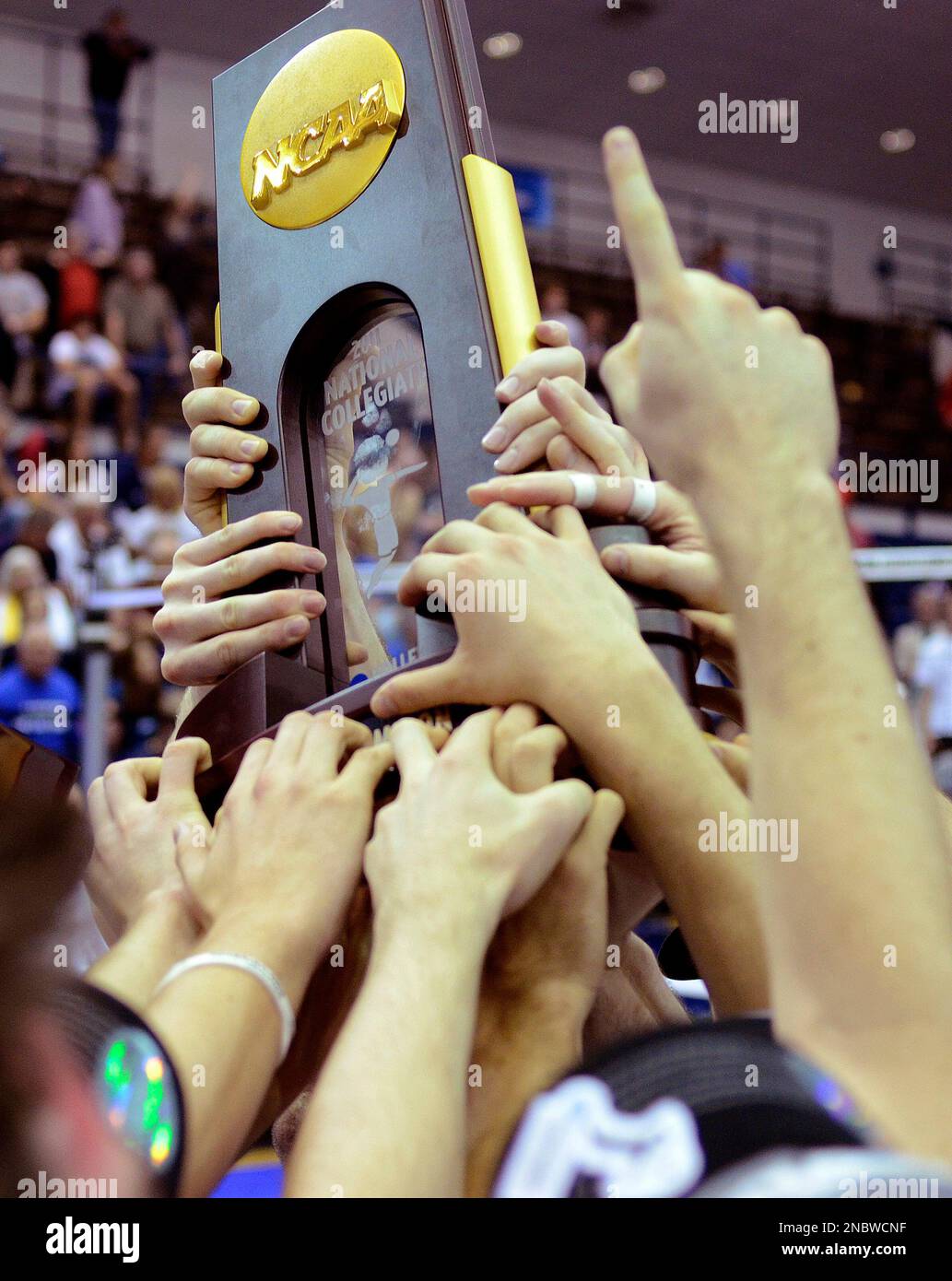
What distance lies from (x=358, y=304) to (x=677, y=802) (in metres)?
0.37

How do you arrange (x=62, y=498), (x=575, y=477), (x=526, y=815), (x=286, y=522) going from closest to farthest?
(x=526, y=815), (x=575, y=477), (x=286, y=522), (x=62, y=498)

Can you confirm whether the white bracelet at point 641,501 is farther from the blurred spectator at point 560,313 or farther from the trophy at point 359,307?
the blurred spectator at point 560,313

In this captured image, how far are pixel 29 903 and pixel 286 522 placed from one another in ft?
1.35

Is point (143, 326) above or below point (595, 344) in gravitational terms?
below

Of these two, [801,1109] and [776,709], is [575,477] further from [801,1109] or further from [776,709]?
[801,1109]

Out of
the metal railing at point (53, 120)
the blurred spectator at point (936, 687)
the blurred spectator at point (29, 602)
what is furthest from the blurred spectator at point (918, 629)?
the metal railing at point (53, 120)

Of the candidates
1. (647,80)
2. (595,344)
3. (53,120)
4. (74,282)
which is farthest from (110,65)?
(647,80)

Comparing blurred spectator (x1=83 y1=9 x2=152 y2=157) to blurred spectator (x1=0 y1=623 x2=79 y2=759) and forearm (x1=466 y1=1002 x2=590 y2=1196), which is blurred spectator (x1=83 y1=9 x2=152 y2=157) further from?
forearm (x1=466 y1=1002 x2=590 y2=1196)

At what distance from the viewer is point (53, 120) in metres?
6.62

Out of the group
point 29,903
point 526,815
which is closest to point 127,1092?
point 29,903

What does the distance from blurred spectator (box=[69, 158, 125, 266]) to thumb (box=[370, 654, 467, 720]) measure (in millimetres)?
5433

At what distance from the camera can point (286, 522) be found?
2.75 ft

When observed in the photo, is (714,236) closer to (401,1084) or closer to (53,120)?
(53,120)

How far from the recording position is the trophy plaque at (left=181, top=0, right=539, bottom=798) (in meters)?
0.74
